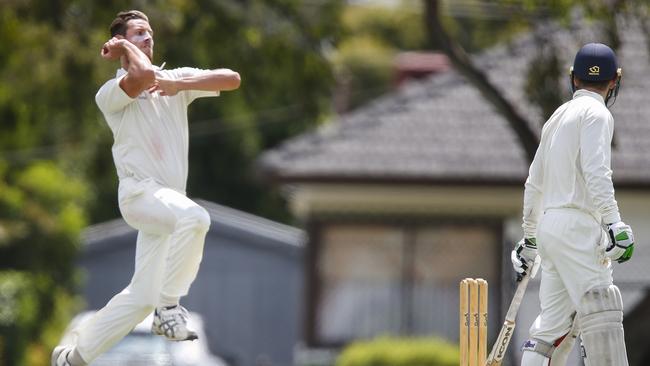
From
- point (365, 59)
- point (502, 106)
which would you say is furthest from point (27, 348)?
point (365, 59)

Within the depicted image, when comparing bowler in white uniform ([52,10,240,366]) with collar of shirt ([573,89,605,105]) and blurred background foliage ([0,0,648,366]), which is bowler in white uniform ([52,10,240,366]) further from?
blurred background foliage ([0,0,648,366])

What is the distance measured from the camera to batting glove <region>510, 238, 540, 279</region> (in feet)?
30.8

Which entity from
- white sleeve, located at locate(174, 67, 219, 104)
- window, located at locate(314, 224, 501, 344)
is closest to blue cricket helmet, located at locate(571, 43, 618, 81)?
white sleeve, located at locate(174, 67, 219, 104)

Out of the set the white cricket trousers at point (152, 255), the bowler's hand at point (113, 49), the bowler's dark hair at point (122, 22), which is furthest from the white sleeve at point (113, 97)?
the white cricket trousers at point (152, 255)

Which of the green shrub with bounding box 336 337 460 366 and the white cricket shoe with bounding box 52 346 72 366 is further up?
the green shrub with bounding box 336 337 460 366

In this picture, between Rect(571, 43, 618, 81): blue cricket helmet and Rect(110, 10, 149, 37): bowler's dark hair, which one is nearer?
Rect(571, 43, 618, 81): blue cricket helmet

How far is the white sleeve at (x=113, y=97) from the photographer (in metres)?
9.23

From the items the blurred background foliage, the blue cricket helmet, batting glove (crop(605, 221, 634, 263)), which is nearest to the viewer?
batting glove (crop(605, 221, 634, 263))

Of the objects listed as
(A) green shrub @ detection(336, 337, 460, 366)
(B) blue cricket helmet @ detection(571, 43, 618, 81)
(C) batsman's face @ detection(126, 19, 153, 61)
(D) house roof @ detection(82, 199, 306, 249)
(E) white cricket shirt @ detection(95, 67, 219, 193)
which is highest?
(D) house roof @ detection(82, 199, 306, 249)

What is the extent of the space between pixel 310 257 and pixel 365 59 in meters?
23.8

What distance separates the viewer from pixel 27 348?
23250mm

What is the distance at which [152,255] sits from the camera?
941 cm

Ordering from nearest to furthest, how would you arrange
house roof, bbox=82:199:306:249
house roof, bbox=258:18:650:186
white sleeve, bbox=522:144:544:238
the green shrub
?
white sleeve, bbox=522:144:544:238 → the green shrub → house roof, bbox=258:18:650:186 → house roof, bbox=82:199:306:249

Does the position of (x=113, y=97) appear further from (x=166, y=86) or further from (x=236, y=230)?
(x=236, y=230)
